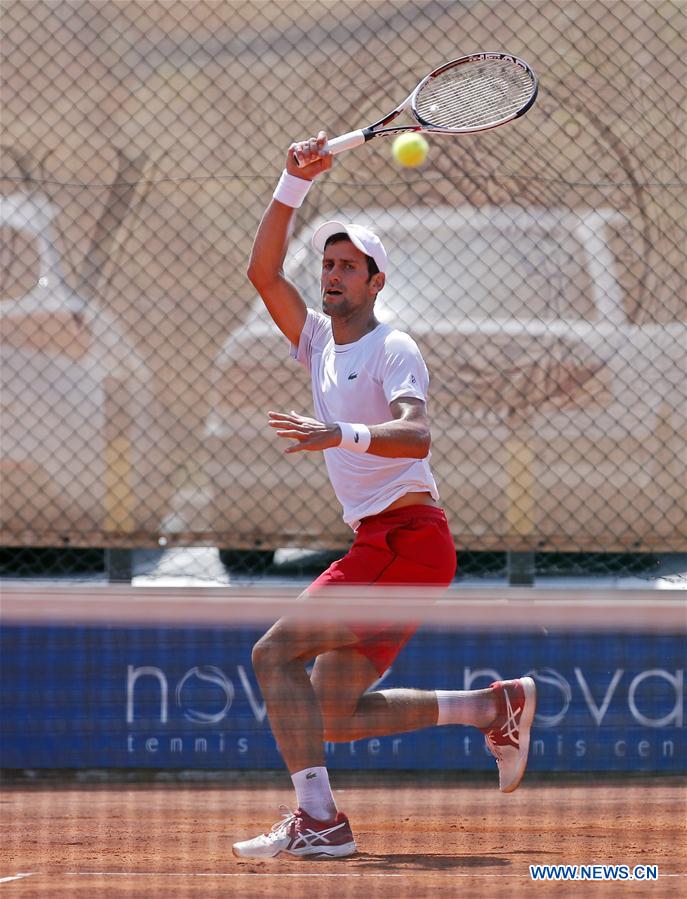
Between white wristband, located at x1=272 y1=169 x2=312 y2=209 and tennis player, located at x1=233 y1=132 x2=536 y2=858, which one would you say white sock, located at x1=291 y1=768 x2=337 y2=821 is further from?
white wristband, located at x1=272 y1=169 x2=312 y2=209

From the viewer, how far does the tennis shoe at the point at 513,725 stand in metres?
3.88

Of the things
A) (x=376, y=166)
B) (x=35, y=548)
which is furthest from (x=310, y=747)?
(x=376, y=166)

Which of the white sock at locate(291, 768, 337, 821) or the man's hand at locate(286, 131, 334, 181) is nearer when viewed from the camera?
the white sock at locate(291, 768, 337, 821)

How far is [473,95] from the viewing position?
4.66 m

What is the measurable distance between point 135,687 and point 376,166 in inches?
87.3

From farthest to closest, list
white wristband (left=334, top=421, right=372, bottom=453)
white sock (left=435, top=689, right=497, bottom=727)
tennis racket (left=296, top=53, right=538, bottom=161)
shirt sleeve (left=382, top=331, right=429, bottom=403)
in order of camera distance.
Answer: tennis racket (left=296, top=53, right=538, bottom=161), white sock (left=435, top=689, right=497, bottom=727), shirt sleeve (left=382, top=331, right=429, bottom=403), white wristband (left=334, top=421, right=372, bottom=453)

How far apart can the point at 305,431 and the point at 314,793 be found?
91cm

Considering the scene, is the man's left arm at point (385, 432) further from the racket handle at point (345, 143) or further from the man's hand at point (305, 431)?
the racket handle at point (345, 143)

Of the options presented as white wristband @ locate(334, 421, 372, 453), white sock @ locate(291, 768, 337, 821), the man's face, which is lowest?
white sock @ locate(291, 768, 337, 821)

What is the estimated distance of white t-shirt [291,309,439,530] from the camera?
374 cm

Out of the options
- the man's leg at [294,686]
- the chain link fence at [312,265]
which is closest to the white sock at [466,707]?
the man's leg at [294,686]

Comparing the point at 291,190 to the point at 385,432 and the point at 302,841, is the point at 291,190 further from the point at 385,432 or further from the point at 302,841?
the point at 302,841

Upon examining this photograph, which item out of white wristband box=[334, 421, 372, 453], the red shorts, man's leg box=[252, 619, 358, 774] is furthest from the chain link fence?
white wristband box=[334, 421, 372, 453]

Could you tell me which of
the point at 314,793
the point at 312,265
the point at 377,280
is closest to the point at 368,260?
the point at 377,280
